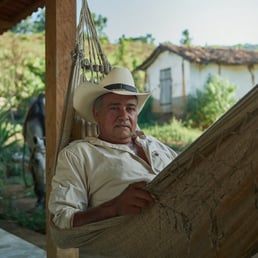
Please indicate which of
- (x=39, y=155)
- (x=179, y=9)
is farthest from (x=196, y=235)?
(x=179, y=9)

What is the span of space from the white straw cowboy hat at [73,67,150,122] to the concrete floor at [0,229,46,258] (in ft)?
5.17

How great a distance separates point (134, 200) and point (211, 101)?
9335 mm

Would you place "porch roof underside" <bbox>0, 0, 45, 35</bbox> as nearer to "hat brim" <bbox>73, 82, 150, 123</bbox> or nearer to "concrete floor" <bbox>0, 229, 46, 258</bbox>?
"hat brim" <bbox>73, 82, 150, 123</bbox>

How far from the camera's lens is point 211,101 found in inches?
410

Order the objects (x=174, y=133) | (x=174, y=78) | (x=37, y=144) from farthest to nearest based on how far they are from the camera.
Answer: (x=174, y=78), (x=174, y=133), (x=37, y=144)

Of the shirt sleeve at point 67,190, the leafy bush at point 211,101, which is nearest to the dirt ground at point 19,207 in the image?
the shirt sleeve at point 67,190

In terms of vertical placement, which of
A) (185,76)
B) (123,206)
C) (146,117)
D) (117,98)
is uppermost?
(117,98)

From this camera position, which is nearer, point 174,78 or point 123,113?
point 123,113

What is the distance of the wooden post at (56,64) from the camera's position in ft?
6.56

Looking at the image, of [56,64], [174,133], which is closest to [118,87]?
[56,64]

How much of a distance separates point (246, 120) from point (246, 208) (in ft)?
0.63

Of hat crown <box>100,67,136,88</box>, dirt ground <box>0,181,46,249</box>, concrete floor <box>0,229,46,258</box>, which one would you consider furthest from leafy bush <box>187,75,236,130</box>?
hat crown <box>100,67,136,88</box>

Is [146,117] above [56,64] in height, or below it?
below

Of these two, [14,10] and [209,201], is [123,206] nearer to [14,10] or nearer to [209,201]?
[209,201]
